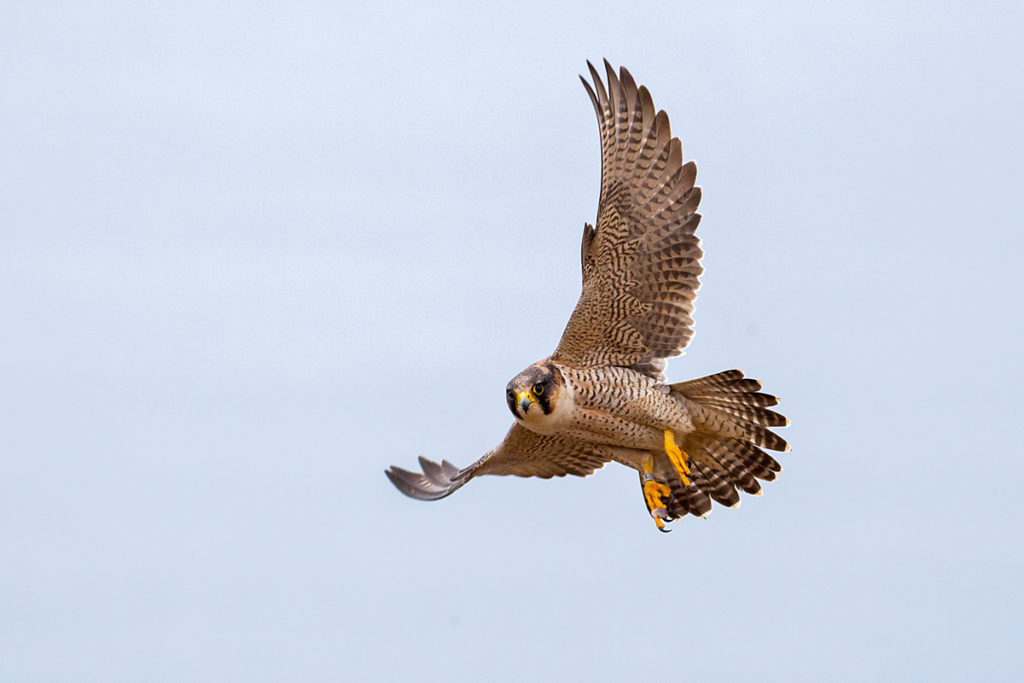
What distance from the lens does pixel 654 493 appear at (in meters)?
15.4

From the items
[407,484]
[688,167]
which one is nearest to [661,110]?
[688,167]

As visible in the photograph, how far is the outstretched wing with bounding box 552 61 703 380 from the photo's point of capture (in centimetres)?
1427

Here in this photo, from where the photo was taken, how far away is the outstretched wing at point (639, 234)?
14.3m

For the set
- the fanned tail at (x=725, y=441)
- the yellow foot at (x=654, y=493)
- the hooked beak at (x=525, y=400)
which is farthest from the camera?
the yellow foot at (x=654, y=493)

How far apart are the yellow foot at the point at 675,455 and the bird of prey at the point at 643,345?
0.01m

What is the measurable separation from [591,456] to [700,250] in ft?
8.65

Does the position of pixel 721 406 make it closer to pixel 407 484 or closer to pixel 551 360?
pixel 551 360

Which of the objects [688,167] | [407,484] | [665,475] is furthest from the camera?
[407,484]

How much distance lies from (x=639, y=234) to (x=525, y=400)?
1.71m

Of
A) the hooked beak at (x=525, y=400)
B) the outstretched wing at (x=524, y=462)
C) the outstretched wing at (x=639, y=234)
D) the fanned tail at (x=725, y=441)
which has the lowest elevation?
the fanned tail at (x=725, y=441)

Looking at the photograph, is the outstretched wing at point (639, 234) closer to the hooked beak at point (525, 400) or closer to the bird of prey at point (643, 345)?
the bird of prey at point (643, 345)

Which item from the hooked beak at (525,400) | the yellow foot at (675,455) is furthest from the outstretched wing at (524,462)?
the hooked beak at (525,400)

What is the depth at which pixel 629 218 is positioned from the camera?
14.3 m

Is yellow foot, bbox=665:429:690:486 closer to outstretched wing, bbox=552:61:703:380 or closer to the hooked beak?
outstretched wing, bbox=552:61:703:380
